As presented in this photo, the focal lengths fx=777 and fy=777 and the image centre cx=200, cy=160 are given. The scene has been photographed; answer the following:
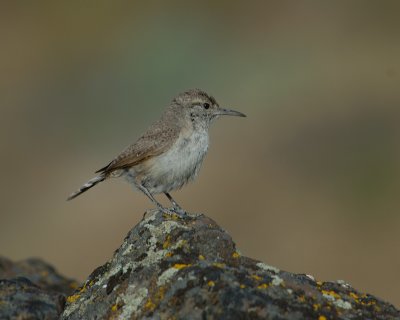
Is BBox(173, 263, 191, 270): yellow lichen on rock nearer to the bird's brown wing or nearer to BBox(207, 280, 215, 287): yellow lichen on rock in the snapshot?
BBox(207, 280, 215, 287): yellow lichen on rock

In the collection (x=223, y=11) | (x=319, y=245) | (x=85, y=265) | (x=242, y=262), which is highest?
(x=223, y=11)

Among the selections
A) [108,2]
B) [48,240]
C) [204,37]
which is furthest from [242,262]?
[108,2]

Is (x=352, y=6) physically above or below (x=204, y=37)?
above

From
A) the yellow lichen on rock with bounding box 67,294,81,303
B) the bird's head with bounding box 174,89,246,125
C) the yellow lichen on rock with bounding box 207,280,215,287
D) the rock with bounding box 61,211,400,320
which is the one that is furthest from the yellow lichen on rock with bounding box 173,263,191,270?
the bird's head with bounding box 174,89,246,125

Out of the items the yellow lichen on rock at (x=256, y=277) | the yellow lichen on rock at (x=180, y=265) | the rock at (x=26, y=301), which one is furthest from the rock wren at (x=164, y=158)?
the yellow lichen on rock at (x=256, y=277)

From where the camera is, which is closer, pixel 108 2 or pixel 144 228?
pixel 144 228

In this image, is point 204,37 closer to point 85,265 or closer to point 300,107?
point 300,107
